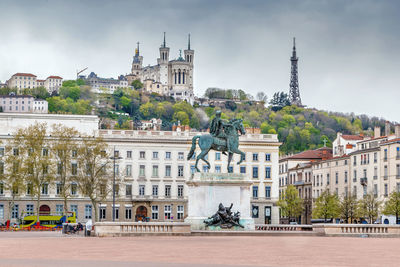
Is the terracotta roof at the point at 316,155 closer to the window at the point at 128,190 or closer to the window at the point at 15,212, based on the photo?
the window at the point at 128,190

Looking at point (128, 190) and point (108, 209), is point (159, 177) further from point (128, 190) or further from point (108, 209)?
point (108, 209)

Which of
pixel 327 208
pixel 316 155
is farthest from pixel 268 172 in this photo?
pixel 316 155

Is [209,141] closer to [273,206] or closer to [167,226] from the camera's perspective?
[167,226]

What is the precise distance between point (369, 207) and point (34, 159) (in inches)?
1672

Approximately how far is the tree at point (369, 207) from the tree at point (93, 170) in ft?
107

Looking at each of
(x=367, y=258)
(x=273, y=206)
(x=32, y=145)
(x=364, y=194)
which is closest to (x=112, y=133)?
(x=32, y=145)

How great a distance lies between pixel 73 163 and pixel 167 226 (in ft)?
204

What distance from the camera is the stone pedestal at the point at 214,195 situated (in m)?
44.5

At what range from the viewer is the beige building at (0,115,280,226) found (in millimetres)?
105062

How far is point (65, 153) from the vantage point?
9325 centimetres

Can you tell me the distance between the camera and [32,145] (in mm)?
93750

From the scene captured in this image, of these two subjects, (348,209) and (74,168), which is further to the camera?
(348,209)

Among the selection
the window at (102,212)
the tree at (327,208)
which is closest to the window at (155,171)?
the window at (102,212)

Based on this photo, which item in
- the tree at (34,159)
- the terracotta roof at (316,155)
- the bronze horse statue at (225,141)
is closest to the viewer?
the bronze horse statue at (225,141)
